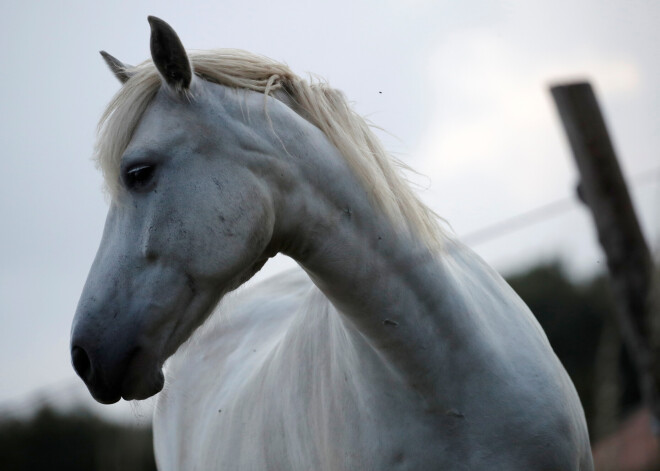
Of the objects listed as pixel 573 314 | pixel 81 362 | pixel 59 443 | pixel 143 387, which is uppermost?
pixel 81 362

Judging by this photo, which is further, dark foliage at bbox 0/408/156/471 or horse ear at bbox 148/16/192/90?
dark foliage at bbox 0/408/156/471

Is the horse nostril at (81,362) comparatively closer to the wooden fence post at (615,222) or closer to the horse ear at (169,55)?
the horse ear at (169,55)

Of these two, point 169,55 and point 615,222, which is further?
point 615,222

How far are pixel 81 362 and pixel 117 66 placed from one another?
0.89 meters

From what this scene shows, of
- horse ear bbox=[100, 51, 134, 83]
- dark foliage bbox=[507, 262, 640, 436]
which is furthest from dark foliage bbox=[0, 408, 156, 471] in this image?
horse ear bbox=[100, 51, 134, 83]

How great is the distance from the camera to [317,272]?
178 cm

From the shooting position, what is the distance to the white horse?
1633 mm

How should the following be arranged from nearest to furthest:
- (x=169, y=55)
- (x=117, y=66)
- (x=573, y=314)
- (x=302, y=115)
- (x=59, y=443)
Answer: (x=169, y=55), (x=302, y=115), (x=117, y=66), (x=59, y=443), (x=573, y=314)

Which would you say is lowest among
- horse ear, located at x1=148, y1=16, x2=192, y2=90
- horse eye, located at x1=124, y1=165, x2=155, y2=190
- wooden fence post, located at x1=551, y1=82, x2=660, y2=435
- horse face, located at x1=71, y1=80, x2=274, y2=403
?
wooden fence post, located at x1=551, y1=82, x2=660, y2=435

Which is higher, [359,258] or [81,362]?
[81,362]

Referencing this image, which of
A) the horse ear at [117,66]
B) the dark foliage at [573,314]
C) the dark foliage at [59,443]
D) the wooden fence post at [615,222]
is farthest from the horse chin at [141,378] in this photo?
the dark foliage at [573,314]

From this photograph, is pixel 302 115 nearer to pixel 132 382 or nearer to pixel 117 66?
pixel 117 66

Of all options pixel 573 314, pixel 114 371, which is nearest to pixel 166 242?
pixel 114 371

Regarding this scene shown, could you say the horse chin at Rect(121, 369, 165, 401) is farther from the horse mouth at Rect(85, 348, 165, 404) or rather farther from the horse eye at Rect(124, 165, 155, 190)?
the horse eye at Rect(124, 165, 155, 190)
